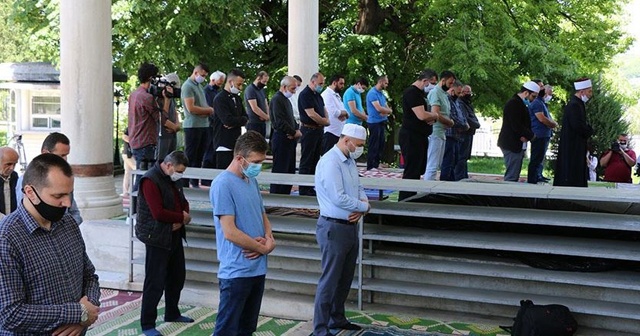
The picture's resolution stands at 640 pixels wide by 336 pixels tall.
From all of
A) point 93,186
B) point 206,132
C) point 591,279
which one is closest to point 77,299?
point 591,279

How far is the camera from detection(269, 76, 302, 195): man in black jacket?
11.1 meters

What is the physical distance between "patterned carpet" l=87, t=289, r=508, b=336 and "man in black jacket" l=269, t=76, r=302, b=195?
9.03 ft

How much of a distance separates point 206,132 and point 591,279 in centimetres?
620

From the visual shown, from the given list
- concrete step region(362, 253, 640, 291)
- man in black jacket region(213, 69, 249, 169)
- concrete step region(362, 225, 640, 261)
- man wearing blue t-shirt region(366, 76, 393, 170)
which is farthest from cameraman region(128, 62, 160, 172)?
man wearing blue t-shirt region(366, 76, 393, 170)

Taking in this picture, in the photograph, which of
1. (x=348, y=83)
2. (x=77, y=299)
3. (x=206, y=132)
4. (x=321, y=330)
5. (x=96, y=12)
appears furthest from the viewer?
(x=348, y=83)

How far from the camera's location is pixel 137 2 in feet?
59.8

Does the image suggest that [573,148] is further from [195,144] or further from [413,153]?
[195,144]

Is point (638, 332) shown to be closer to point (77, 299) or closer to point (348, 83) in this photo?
point (77, 299)

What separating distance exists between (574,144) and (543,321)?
5.12m

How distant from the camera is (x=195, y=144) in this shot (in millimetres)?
11844

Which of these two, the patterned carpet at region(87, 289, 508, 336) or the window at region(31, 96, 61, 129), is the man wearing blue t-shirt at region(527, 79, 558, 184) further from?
the window at region(31, 96, 61, 129)

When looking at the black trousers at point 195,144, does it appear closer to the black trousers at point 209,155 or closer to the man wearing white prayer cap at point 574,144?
the black trousers at point 209,155

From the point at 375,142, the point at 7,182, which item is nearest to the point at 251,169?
the point at 7,182

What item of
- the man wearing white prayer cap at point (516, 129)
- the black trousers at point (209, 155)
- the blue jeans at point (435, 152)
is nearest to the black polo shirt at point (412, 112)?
the blue jeans at point (435, 152)
